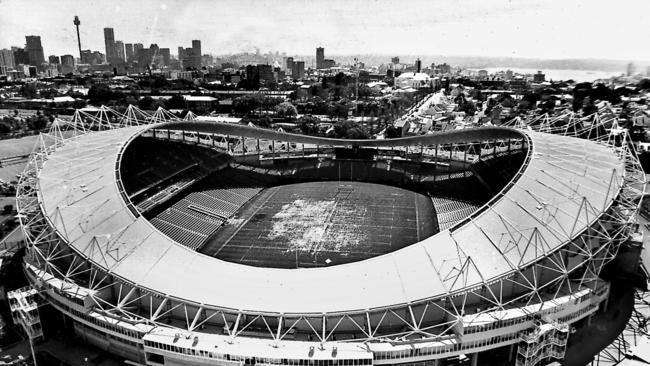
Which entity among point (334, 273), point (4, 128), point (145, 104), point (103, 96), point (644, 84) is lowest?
point (334, 273)

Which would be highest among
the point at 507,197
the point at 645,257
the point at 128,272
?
the point at 507,197

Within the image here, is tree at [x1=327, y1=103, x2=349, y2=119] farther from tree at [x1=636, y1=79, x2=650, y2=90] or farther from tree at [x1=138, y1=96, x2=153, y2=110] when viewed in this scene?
tree at [x1=636, y1=79, x2=650, y2=90]

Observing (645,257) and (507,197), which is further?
(645,257)

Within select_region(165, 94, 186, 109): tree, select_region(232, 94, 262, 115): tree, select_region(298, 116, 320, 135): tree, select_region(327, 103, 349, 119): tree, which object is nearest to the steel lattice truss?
select_region(298, 116, 320, 135): tree

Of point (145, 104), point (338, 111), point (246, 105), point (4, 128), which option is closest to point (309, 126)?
point (338, 111)

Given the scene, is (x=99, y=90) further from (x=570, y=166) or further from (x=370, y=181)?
(x=570, y=166)

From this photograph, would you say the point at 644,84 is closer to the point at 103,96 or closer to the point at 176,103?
the point at 176,103

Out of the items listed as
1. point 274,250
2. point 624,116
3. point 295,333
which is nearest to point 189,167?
point 274,250
